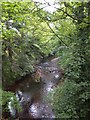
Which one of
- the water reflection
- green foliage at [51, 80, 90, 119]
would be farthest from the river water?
green foliage at [51, 80, 90, 119]

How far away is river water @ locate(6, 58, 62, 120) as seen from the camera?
8.42 ft

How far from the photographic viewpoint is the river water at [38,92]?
2.57m

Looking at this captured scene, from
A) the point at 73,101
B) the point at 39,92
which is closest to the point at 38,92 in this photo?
the point at 39,92

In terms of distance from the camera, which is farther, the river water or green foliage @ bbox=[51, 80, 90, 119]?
the river water

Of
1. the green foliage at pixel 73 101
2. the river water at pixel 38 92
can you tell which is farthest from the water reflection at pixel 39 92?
the green foliage at pixel 73 101

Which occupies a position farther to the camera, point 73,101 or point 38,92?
point 38,92

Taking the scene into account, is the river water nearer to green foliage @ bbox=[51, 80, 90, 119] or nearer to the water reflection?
the water reflection

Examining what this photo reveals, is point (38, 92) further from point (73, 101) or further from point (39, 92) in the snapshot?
point (73, 101)

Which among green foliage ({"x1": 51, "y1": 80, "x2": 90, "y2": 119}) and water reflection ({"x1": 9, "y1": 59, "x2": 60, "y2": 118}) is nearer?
green foliage ({"x1": 51, "y1": 80, "x2": 90, "y2": 119})

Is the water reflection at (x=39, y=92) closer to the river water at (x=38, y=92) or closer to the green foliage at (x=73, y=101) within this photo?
the river water at (x=38, y=92)

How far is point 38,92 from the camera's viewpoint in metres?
3.19

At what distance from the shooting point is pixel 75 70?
6.32 feet

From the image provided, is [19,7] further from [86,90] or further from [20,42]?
[20,42]

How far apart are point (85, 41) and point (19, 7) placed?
62 cm
